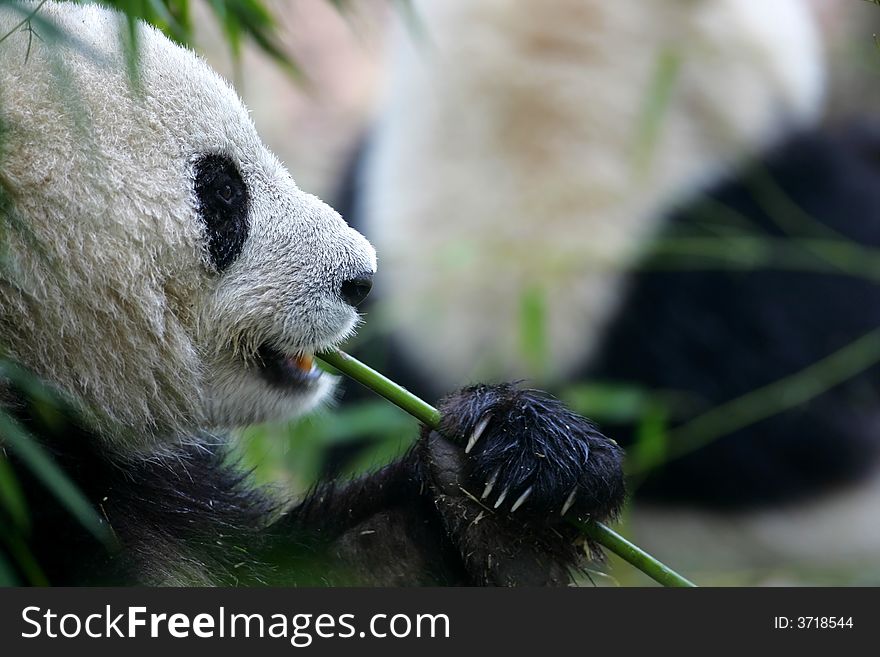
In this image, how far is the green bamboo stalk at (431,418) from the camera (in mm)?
1171

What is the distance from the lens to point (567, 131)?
7.97 feet

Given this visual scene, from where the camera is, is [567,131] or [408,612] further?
[567,131]

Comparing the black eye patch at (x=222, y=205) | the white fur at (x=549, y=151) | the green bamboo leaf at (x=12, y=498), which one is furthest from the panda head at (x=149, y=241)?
the white fur at (x=549, y=151)

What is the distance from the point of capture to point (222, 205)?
45.9 inches

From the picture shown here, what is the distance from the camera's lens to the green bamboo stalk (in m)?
1.17

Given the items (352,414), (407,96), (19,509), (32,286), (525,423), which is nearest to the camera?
(19,509)

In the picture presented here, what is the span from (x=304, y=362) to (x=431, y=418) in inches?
7.1

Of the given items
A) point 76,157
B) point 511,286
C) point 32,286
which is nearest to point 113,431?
point 32,286

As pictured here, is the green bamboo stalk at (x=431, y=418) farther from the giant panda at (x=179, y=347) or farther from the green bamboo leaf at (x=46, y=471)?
the green bamboo leaf at (x=46, y=471)

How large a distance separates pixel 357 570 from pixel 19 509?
504 millimetres

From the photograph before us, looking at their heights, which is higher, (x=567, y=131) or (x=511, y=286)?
(x=567, y=131)

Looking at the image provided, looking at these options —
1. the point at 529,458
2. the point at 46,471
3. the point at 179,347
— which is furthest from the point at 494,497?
the point at 46,471

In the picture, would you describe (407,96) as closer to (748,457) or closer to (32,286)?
(748,457)

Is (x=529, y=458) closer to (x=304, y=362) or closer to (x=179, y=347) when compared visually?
(x=304, y=362)
